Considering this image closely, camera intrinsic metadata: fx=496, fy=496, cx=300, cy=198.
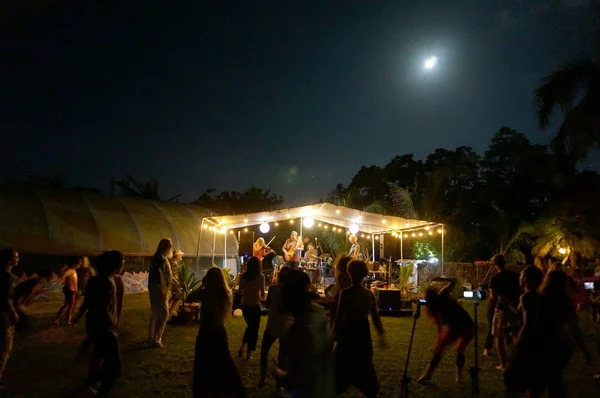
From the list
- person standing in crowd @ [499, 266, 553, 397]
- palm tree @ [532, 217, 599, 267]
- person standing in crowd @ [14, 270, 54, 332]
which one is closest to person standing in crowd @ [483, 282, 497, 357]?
person standing in crowd @ [499, 266, 553, 397]

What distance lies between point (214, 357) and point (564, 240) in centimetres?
2257

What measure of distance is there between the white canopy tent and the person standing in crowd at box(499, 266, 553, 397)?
10.0 m

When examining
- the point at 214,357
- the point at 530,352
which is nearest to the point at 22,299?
the point at 214,357

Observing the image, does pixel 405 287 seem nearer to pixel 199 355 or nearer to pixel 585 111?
pixel 585 111

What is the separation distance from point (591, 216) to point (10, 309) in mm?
24623

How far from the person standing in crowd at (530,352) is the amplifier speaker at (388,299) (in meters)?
9.58

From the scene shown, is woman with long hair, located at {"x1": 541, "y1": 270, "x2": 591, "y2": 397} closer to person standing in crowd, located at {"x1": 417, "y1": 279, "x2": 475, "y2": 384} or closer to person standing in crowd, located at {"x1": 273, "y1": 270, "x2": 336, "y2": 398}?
person standing in crowd, located at {"x1": 417, "y1": 279, "x2": 475, "y2": 384}

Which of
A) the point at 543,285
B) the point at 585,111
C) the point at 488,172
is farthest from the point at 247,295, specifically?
the point at 488,172

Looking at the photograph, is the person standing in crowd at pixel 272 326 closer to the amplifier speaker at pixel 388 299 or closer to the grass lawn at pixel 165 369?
the grass lawn at pixel 165 369

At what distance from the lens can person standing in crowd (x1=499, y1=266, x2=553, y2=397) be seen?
438 cm

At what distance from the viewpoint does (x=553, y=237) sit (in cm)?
2333

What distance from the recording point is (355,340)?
14.7 feet

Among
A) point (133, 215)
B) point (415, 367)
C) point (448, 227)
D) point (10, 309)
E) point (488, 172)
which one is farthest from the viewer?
point (488, 172)

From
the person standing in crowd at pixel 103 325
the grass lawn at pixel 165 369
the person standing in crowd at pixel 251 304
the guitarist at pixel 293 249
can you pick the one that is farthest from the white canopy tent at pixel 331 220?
the person standing in crowd at pixel 103 325
